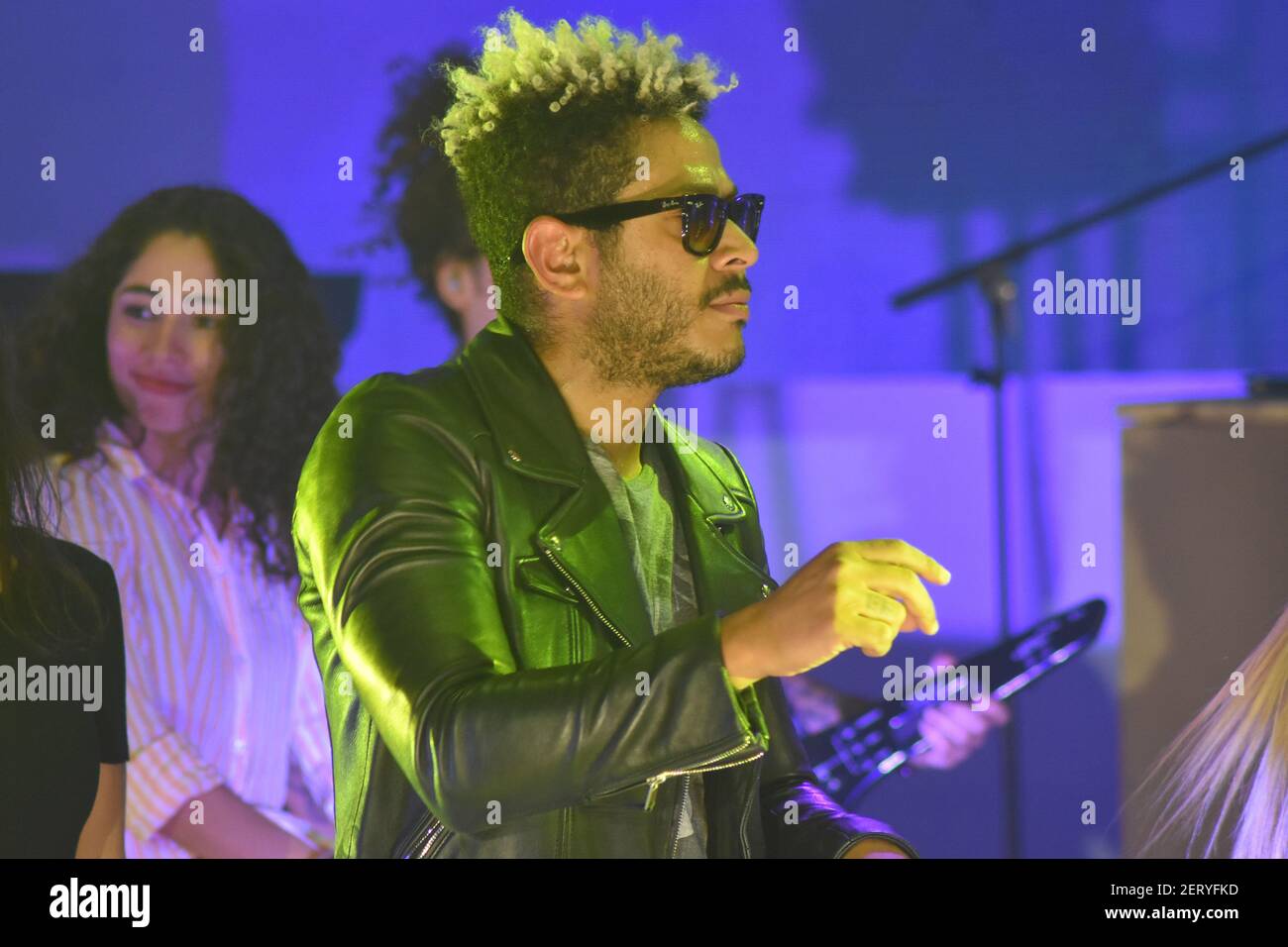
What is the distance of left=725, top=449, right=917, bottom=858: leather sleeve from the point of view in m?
1.76

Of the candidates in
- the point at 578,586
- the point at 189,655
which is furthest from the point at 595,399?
the point at 189,655

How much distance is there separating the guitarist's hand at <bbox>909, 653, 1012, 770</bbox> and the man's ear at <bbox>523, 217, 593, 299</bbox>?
2.01 m

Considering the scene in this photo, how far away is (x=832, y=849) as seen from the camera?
1.74m

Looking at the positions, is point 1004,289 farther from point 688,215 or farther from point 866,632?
point 866,632

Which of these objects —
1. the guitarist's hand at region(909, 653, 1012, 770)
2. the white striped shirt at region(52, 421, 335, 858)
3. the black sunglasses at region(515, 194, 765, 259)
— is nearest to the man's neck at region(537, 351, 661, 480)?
the black sunglasses at region(515, 194, 765, 259)

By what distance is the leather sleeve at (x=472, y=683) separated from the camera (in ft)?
4.58

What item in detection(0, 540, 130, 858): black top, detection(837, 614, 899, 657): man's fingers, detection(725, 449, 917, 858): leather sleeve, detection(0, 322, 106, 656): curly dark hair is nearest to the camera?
detection(837, 614, 899, 657): man's fingers

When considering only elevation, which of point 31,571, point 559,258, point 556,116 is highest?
point 556,116

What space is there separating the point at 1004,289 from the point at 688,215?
183 centimetres

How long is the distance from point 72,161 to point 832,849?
2544mm

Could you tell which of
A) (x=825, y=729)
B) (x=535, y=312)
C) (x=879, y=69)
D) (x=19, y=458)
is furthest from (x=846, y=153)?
(x=19, y=458)

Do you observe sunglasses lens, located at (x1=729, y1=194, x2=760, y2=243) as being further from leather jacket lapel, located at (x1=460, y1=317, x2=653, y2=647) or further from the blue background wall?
the blue background wall

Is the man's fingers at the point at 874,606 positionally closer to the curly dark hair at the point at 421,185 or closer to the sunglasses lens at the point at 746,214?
the sunglasses lens at the point at 746,214

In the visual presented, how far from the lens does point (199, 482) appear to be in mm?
3365
